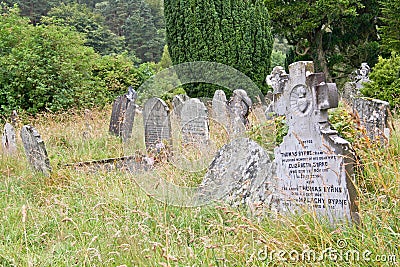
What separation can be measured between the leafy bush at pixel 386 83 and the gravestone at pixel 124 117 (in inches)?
208

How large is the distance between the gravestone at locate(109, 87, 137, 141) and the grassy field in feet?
9.14

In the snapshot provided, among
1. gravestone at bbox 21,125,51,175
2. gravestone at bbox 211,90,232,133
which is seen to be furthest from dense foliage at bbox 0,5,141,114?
gravestone at bbox 21,125,51,175

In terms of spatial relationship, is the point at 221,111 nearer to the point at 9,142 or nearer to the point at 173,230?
the point at 9,142

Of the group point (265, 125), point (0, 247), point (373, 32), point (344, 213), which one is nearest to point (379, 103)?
point (265, 125)

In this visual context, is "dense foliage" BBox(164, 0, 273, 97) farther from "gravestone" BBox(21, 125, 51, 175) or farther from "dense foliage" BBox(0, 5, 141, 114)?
"gravestone" BBox(21, 125, 51, 175)

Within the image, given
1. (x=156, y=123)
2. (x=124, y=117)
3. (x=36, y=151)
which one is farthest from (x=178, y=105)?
(x=36, y=151)

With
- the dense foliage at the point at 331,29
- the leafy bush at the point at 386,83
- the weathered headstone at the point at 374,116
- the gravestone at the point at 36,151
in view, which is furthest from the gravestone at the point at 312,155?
the dense foliage at the point at 331,29

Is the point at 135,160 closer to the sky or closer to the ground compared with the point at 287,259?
closer to the sky

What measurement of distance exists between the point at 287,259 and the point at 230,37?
11.8m

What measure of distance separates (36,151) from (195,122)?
2.62 m

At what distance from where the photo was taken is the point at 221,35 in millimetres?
13891

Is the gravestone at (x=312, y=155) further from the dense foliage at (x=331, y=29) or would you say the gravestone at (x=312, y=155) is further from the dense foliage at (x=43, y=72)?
the dense foliage at (x=331, y=29)

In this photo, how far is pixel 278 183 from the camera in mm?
4137

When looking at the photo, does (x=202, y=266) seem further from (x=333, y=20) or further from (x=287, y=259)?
(x=333, y=20)
